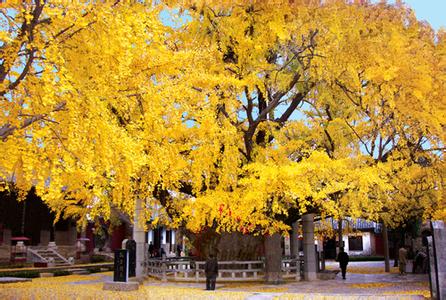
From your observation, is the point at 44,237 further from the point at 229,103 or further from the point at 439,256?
the point at 439,256

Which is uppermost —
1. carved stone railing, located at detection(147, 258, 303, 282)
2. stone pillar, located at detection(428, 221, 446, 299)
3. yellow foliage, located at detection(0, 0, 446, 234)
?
yellow foliage, located at detection(0, 0, 446, 234)

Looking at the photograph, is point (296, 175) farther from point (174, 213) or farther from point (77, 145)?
point (77, 145)

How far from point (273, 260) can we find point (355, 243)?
3689 cm

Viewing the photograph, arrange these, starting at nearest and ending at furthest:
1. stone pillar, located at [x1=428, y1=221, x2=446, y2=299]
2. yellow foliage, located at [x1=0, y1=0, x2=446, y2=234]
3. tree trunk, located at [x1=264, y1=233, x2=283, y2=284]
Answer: yellow foliage, located at [x1=0, y1=0, x2=446, y2=234]
stone pillar, located at [x1=428, y1=221, x2=446, y2=299]
tree trunk, located at [x1=264, y1=233, x2=283, y2=284]

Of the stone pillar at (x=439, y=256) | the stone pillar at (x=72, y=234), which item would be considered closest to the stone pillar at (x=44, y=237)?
the stone pillar at (x=72, y=234)

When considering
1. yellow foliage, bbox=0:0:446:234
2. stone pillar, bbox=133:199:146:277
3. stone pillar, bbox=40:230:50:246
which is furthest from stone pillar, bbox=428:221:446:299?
stone pillar, bbox=40:230:50:246

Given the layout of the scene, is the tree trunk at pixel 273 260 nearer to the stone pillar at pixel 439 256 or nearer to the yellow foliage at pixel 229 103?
the yellow foliage at pixel 229 103

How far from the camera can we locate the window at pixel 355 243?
53.2 meters

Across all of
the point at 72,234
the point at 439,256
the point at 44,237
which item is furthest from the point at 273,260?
the point at 72,234

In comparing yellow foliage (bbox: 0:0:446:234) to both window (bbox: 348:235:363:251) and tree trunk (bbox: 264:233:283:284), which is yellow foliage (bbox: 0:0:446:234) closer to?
tree trunk (bbox: 264:233:283:284)

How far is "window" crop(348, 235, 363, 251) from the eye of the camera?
174 ft

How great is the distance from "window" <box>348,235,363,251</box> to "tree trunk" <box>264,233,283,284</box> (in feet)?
118

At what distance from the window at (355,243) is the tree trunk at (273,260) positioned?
36.1 meters

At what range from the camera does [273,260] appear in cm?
1939
